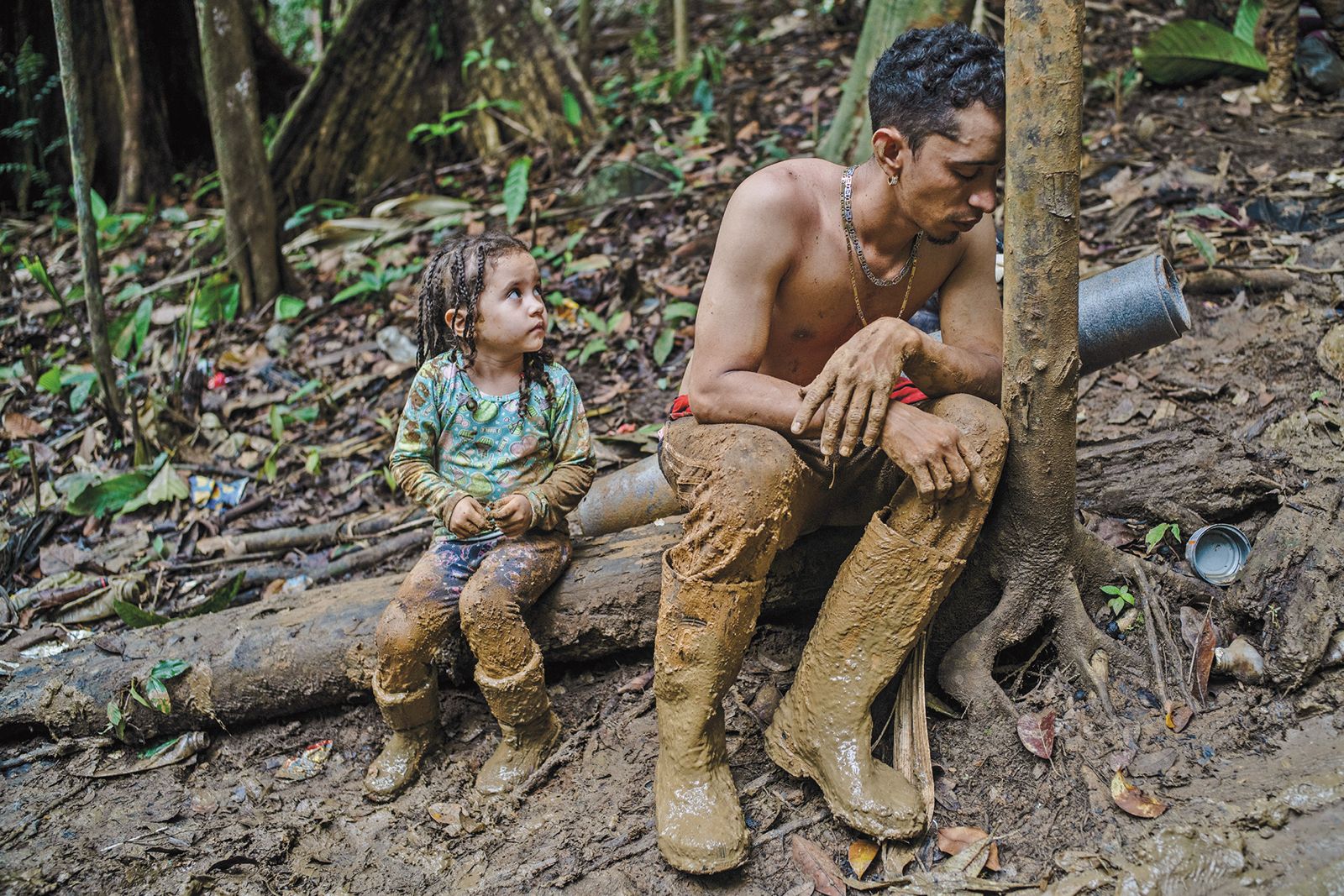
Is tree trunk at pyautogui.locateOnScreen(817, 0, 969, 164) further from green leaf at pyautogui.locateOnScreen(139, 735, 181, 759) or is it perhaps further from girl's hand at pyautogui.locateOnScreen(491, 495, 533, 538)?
green leaf at pyautogui.locateOnScreen(139, 735, 181, 759)

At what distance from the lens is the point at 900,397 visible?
A: 9.81 ft

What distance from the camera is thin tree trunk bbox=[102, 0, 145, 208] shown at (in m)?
8.66

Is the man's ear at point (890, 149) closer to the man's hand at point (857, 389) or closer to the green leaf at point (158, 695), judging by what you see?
the man's hand at point (857, 389)

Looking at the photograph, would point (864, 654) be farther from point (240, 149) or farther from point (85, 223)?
point (240, 149)

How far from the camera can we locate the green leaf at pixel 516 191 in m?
6.74

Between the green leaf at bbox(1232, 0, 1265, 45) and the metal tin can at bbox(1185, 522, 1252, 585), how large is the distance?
4.58 metres

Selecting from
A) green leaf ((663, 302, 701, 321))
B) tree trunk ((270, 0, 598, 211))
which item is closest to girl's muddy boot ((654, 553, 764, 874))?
green leaf ((663, 302, 701, 321))

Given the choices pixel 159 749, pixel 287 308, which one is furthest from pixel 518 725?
pixel 287 308

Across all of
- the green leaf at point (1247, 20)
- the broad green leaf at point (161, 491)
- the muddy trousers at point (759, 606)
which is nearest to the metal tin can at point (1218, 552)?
the muddy trousers at point (759, 606)

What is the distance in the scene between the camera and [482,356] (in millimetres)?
3344

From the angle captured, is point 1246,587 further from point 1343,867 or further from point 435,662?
point 435,662

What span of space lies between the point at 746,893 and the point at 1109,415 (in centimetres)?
260

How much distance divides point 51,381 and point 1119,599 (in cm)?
635

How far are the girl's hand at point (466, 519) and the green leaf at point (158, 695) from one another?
131 cm
